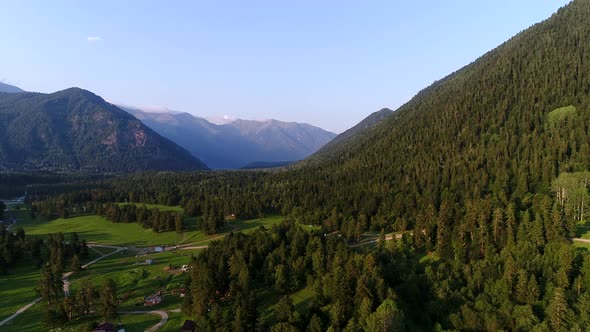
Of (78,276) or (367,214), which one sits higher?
(367,214)

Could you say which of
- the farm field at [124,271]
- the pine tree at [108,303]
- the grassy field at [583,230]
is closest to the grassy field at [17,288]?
the farm field at [124,271]

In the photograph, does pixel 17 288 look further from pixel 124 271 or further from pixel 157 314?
A: pixel 157 314

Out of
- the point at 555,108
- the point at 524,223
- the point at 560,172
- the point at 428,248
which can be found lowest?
the point at 428,248

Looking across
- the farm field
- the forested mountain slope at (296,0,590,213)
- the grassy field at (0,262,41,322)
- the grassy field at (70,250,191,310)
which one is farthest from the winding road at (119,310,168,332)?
the forested mountain slope at (296,0,590,213)

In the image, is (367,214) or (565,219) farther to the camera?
(367,214)

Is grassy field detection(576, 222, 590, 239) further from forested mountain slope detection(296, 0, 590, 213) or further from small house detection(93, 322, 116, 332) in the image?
small house detection(93, 322, 116, 332)

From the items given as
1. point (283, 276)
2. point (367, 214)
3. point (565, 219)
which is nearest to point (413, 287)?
point (283, 276)

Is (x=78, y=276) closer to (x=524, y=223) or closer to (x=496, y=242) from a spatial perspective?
(x=496, y=242)

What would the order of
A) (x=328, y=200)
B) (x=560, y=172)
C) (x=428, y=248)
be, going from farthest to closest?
(x=328, y=200), (x=560, y=172), (x=428, y=248)
